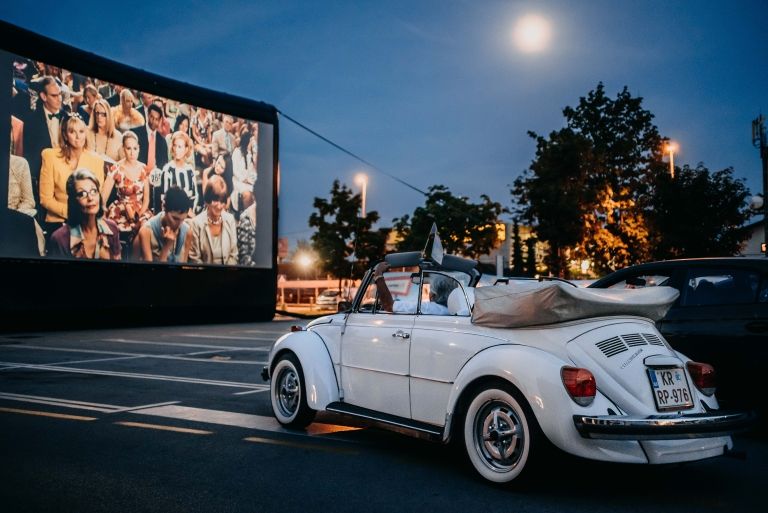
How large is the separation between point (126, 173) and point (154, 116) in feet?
8.93

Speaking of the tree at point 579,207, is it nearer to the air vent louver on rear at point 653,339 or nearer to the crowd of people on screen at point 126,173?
the crowd of people on screen at point 126,173

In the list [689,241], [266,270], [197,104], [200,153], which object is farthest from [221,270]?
[689,241]

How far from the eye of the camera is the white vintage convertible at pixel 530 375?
4.53 m

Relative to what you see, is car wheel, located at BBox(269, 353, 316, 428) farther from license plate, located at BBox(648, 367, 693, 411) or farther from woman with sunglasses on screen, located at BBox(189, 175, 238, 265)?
woman with sunglasses on screen, located at BBox(189, 175, 238, 265)

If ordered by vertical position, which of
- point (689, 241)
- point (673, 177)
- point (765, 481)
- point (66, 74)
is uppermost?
point (66, 74)

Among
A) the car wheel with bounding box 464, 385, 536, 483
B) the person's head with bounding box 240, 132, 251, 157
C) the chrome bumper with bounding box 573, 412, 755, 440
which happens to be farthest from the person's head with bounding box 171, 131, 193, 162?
the chrome bumper with bounding box 573, 412, 755, 440

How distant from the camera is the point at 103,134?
25172 mm

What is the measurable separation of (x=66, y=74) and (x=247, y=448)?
71.8 feet

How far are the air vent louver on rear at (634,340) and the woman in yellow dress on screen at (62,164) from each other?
22333 millimetres

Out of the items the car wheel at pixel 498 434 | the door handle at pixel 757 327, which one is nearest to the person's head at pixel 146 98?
the door handle at pixel 757 327

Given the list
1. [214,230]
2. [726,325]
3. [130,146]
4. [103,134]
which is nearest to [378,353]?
[726,325]

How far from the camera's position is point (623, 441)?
4.52 m

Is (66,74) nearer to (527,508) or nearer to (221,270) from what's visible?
(221,270)

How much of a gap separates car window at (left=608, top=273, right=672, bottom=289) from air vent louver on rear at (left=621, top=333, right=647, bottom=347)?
101 inches
